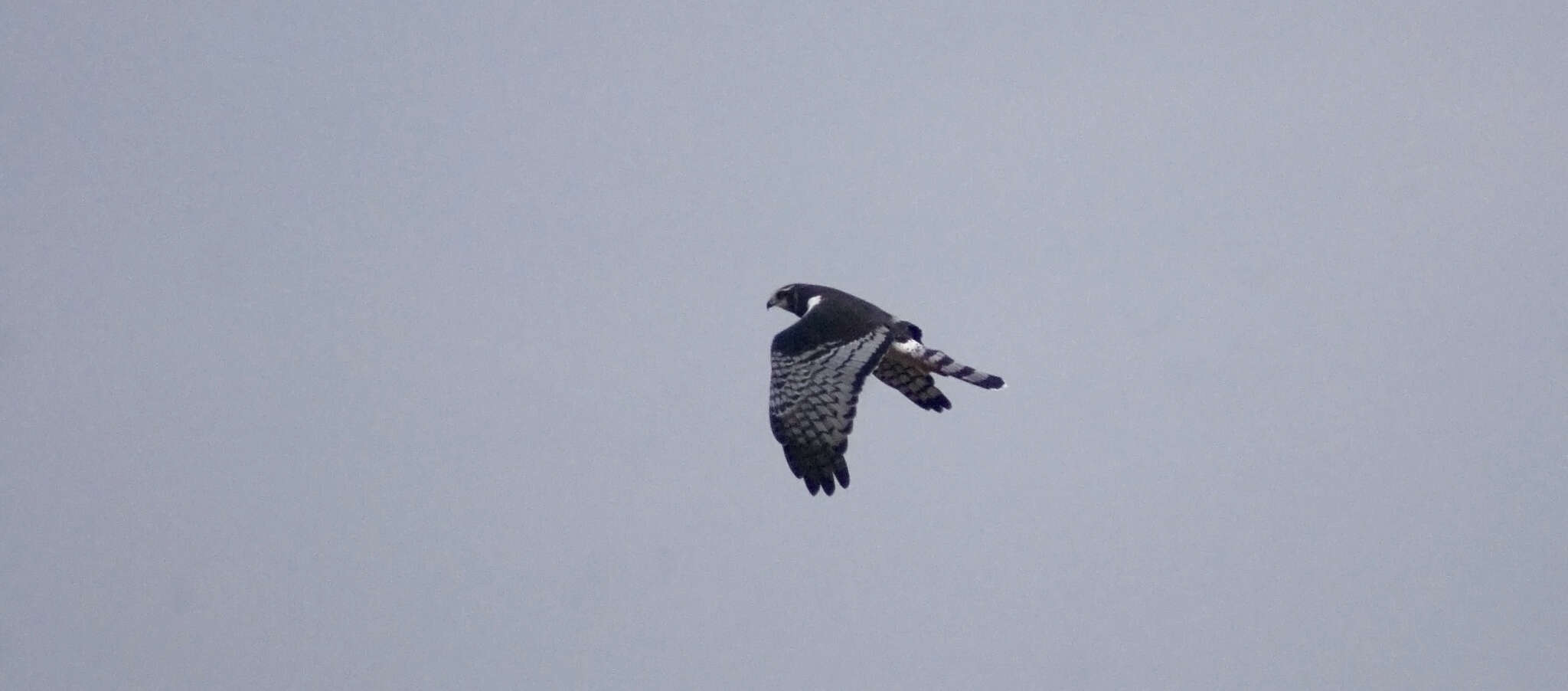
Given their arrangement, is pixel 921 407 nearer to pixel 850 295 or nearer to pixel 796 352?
pixel 850 295

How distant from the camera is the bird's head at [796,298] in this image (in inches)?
727

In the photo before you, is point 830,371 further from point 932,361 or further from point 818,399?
point 932,361

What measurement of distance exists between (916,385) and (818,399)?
8.46ft

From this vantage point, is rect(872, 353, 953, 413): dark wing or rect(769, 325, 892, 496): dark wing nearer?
rect(769, 325, 892, 496): dark wing

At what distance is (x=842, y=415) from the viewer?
52.5 feet

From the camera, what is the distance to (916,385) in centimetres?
1859

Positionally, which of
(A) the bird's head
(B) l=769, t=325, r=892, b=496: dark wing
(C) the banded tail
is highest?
(A) the bird's head

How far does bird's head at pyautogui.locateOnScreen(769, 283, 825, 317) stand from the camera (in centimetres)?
1845

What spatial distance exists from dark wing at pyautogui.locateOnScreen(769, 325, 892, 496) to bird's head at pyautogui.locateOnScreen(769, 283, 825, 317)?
61.2 inches

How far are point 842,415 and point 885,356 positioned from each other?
197 cm

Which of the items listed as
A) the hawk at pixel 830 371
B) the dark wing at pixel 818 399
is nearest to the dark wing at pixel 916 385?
the hawk at pixel 830 371

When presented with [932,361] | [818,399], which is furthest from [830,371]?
[932,361]

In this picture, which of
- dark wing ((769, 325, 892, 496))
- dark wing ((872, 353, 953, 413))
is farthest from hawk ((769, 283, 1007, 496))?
dark wing ((872, 353, 953, 413))

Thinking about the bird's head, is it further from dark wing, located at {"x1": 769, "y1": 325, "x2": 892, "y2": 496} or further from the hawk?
dark wing, located at {"x1": 769, "y1": 325, "x2": 892, "y2": 496}
